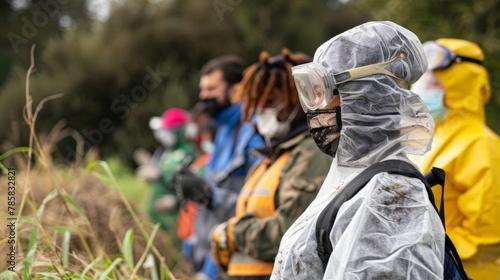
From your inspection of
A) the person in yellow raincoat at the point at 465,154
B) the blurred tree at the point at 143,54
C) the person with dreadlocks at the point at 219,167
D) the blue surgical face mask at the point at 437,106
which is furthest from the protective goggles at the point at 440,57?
the blurred tree at the point at 143,54

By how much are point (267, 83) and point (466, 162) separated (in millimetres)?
1172

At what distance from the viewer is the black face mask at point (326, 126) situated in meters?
2.50

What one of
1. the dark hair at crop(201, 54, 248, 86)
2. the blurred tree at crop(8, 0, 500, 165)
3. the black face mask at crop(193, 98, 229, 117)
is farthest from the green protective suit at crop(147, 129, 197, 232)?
the blurred tree at crop(8, 0, 500, 165)

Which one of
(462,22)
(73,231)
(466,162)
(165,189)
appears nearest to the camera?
(466,162)

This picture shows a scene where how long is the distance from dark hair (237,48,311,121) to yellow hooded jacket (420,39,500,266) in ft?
2.45

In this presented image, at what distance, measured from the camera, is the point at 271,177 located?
13.4 feet

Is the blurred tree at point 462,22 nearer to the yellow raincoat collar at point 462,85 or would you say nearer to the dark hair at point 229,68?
the dark hair at point 229,68

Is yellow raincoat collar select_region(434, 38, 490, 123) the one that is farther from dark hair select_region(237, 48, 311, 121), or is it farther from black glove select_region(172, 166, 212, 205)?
black glove select_region(172, 166, 212, 205)

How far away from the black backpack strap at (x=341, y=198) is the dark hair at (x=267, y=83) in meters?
1.96

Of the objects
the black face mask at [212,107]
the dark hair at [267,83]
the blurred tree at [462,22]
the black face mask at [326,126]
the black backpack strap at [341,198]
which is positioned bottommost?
the blurred tree at [462,22]

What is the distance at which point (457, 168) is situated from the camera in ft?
12.3

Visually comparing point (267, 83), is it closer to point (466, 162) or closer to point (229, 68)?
point (466, 162)

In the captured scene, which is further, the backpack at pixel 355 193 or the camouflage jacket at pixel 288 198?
the camouflage jacket at pixel 288 198

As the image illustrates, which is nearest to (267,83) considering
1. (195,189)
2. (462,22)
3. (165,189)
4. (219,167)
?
(195,189)
